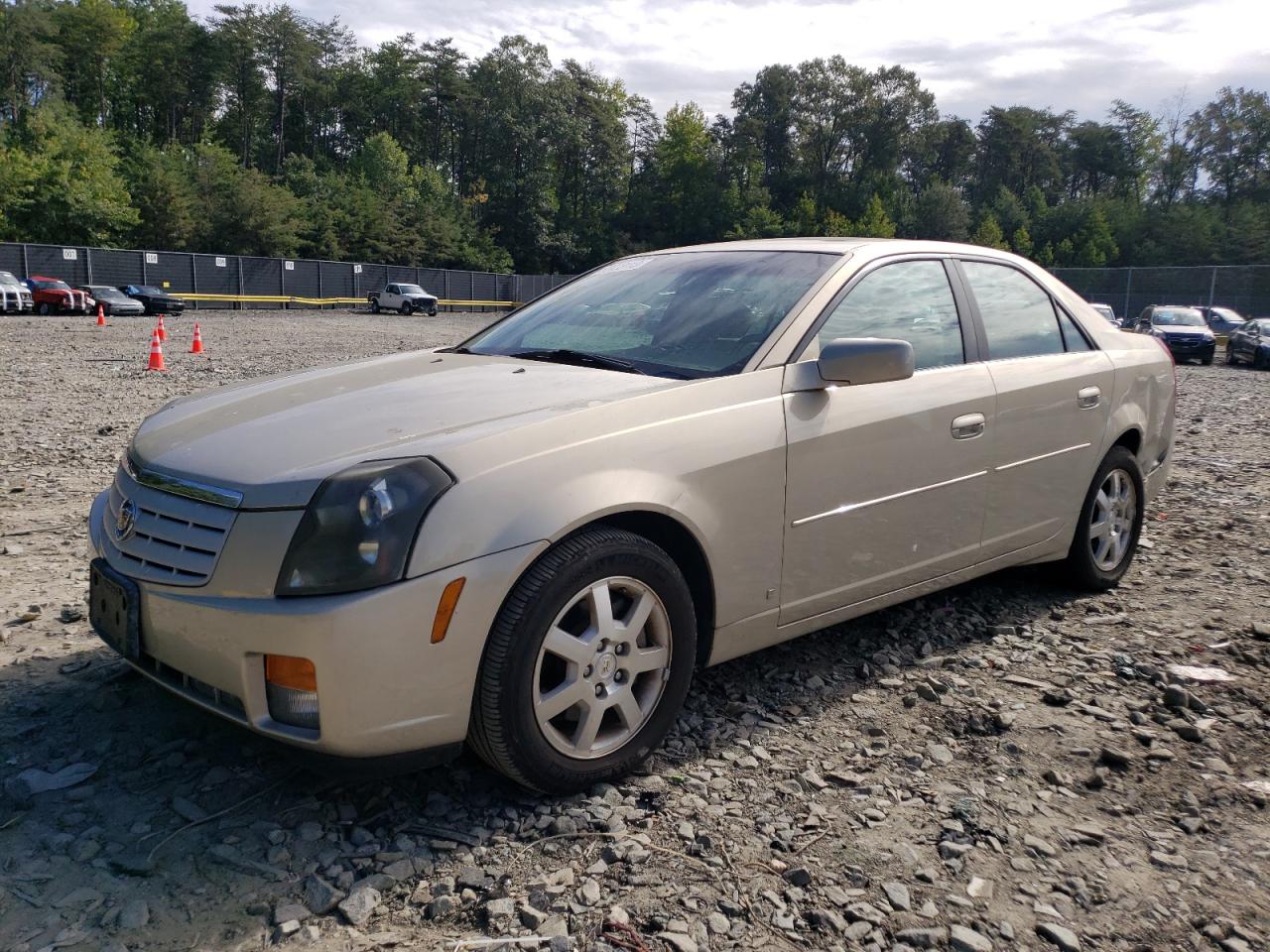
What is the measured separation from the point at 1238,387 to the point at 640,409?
19.4m

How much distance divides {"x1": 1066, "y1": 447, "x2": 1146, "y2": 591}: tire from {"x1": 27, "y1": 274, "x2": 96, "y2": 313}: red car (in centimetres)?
3626

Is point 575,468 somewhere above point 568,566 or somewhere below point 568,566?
above

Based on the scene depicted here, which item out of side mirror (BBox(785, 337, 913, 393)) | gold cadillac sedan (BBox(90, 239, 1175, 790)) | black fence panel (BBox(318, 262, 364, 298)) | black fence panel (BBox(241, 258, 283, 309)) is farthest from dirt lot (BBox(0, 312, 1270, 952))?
black fence panel (BBox(318, 262, 364, 298))

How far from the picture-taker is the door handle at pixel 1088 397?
4.51m

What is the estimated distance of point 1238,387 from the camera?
18969 millimetres

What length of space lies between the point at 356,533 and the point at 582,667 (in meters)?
0.72

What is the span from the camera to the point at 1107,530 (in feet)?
16.0

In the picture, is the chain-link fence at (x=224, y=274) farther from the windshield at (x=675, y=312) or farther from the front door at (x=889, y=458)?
the front door at (x=889, y=458)

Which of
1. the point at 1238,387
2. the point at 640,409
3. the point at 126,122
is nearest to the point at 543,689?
the point at 640,409

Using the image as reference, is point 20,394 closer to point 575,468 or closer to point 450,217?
point 575,468

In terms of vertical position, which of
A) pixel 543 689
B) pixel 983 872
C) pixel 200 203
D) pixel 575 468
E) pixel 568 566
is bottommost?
pixel 983 872

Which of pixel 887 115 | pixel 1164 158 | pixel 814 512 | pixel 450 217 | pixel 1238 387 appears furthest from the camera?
pixel 887 115

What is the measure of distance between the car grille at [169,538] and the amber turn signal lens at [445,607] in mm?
586

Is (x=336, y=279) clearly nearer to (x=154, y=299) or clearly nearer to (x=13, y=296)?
(x=154, y=299)
